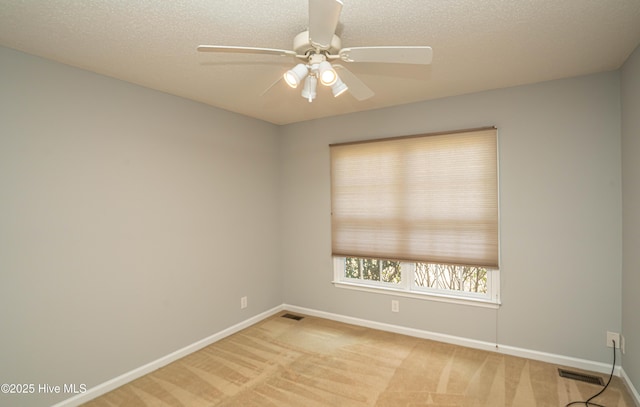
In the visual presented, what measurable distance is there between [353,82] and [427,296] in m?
2.43

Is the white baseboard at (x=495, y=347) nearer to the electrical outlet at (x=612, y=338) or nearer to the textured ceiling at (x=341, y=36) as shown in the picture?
the electrical outlet at (x=612, y=338)

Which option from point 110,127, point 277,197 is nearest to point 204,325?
point 277,197

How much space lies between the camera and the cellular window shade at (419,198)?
3035 millimetres

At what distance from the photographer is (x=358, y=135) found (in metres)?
3.73

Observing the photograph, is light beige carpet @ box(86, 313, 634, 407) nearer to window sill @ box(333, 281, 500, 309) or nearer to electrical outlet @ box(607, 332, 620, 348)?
electrical outlet @ box(607, 332, 620, 348)

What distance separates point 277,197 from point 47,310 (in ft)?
8.60

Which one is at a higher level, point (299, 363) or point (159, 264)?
point (159, 264)

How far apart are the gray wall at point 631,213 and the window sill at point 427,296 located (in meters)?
0.91

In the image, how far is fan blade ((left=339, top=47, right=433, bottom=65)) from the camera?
149 cm

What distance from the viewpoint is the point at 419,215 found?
3350mm

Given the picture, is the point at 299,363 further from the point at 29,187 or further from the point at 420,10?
the point at 420,10

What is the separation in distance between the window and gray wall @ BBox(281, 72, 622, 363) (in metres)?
0.14

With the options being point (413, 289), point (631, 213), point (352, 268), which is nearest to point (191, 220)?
point (352, 268)

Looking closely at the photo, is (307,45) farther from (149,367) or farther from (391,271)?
(149,367)
